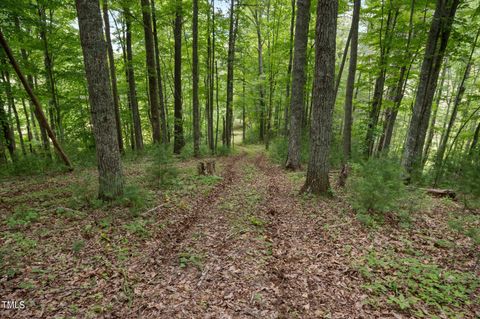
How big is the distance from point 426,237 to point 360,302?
9.63ft

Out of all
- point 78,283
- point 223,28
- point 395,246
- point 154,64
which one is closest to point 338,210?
point 395,246

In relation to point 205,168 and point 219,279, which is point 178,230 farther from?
point 205,168

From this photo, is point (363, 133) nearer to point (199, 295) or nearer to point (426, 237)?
point (426, 237)

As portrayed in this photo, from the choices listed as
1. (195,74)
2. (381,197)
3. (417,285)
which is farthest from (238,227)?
(195,74)

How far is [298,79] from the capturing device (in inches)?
396

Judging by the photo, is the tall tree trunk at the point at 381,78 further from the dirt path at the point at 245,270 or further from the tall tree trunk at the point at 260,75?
the tall tree trunk at the point at 260,75

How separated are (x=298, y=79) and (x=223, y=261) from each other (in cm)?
873

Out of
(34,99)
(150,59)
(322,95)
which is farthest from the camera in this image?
(150,59)

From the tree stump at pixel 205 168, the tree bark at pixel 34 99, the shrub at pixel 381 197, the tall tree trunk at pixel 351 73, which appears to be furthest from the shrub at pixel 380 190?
the tree bark at pixel 34 99

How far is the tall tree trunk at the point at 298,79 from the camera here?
380 inches

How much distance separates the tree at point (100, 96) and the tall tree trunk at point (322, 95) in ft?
17.7

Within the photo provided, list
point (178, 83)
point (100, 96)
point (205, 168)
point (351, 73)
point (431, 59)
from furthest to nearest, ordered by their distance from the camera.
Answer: point (178, 83)
point (351, 73)
point (205, 168)
point (431, 59)
point (100, 96)

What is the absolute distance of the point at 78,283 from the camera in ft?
10.5

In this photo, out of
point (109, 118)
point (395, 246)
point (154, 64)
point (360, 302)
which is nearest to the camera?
point (360, 302)
